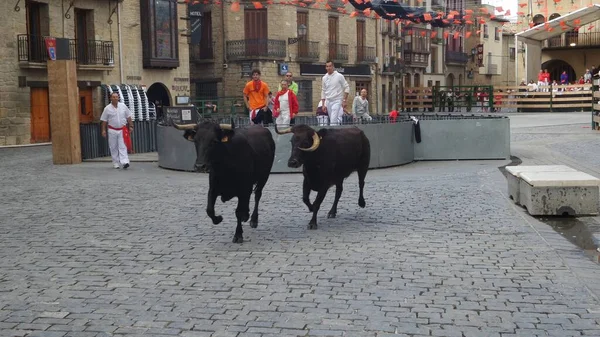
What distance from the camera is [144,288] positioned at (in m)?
6.93

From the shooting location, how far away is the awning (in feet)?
115

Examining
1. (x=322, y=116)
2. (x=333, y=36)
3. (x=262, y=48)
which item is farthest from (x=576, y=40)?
(x=322, y=116)

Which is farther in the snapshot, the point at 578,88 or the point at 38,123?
the point at 578,88

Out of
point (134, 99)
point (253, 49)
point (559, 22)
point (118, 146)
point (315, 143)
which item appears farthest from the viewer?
point (253, 49)

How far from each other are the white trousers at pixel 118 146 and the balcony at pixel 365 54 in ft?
115

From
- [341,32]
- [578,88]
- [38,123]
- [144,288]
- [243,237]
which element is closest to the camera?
[144,288]

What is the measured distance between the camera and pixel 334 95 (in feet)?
57.5

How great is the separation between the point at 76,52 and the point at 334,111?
18050mm

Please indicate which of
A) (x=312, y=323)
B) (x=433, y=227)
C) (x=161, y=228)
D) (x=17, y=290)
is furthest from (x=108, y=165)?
(x=312, y=323)

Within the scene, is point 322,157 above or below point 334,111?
below

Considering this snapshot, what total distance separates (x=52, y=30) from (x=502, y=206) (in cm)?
2422

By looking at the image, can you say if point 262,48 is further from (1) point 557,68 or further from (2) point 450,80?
(2) point 450,80

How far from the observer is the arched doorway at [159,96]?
37.8m

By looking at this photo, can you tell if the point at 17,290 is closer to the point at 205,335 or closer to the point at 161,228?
the point at 205,335
